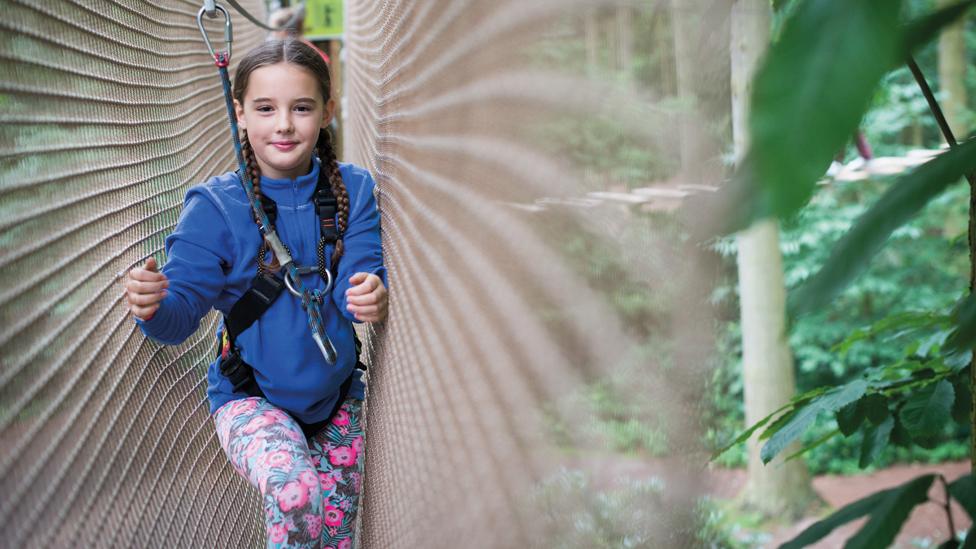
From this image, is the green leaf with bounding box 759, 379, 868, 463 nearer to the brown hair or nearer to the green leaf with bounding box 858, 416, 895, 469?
the green leaf with bounding box 858, 416, 895, 469

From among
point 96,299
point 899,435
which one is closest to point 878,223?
point 899,435

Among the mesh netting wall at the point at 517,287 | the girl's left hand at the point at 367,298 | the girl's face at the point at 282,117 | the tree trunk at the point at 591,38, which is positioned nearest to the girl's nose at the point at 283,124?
the girl's face at the point at 282,117

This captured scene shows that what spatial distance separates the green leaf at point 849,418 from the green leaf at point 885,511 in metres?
0.21

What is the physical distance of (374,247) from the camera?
1.31 metres

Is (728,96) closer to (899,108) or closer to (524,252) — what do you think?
(524,252)

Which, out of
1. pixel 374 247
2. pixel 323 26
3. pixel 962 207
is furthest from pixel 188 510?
pixel 962 207

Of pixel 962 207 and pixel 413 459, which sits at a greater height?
pixel 413 459

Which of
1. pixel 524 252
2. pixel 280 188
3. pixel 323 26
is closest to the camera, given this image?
pixel 524 252

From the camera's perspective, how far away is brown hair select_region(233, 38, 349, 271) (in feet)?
4.40

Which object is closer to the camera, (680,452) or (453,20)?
(680,452)

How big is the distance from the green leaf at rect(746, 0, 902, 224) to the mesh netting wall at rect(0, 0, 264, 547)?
1.98ft

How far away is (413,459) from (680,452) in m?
0.46

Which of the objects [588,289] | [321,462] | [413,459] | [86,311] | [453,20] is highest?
[453,20]

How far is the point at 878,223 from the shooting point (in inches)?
11.7
